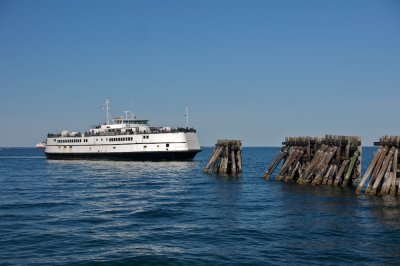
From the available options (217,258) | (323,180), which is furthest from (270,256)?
(323,180)

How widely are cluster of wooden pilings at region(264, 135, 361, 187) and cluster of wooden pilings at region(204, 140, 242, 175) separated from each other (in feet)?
34.5

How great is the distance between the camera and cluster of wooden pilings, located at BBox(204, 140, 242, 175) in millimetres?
47656

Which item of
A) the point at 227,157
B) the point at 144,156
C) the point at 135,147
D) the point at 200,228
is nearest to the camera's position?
the point at 200,228

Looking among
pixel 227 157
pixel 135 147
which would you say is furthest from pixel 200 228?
pixel 135 147

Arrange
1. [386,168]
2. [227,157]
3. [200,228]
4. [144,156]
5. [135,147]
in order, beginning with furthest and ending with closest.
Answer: [135,147]
[144,156]
[227,157]
[386,168]
[200,228]

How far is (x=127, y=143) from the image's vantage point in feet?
250

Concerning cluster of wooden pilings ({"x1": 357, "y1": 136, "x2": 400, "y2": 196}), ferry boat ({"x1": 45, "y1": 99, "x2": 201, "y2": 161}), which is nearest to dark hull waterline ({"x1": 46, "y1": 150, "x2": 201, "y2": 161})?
ferry boat ({"x1": 45, "y1": 99, "x2": 201, "y2": 161})

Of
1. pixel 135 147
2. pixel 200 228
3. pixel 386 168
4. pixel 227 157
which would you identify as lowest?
pixel 200 228

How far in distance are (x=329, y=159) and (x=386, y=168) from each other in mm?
6602

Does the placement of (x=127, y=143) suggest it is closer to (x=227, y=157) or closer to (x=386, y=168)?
(x=227, y=157)

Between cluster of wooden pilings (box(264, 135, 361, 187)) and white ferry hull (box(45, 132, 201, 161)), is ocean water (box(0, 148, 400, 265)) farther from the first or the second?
white ferry hull (box(45, 132, 201, 161))

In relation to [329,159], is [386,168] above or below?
below

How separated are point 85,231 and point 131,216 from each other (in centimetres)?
416

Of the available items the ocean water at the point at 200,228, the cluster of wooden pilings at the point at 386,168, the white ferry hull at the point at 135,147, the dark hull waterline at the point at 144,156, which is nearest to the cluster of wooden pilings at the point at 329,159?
the ocean water at the point at 200,228
